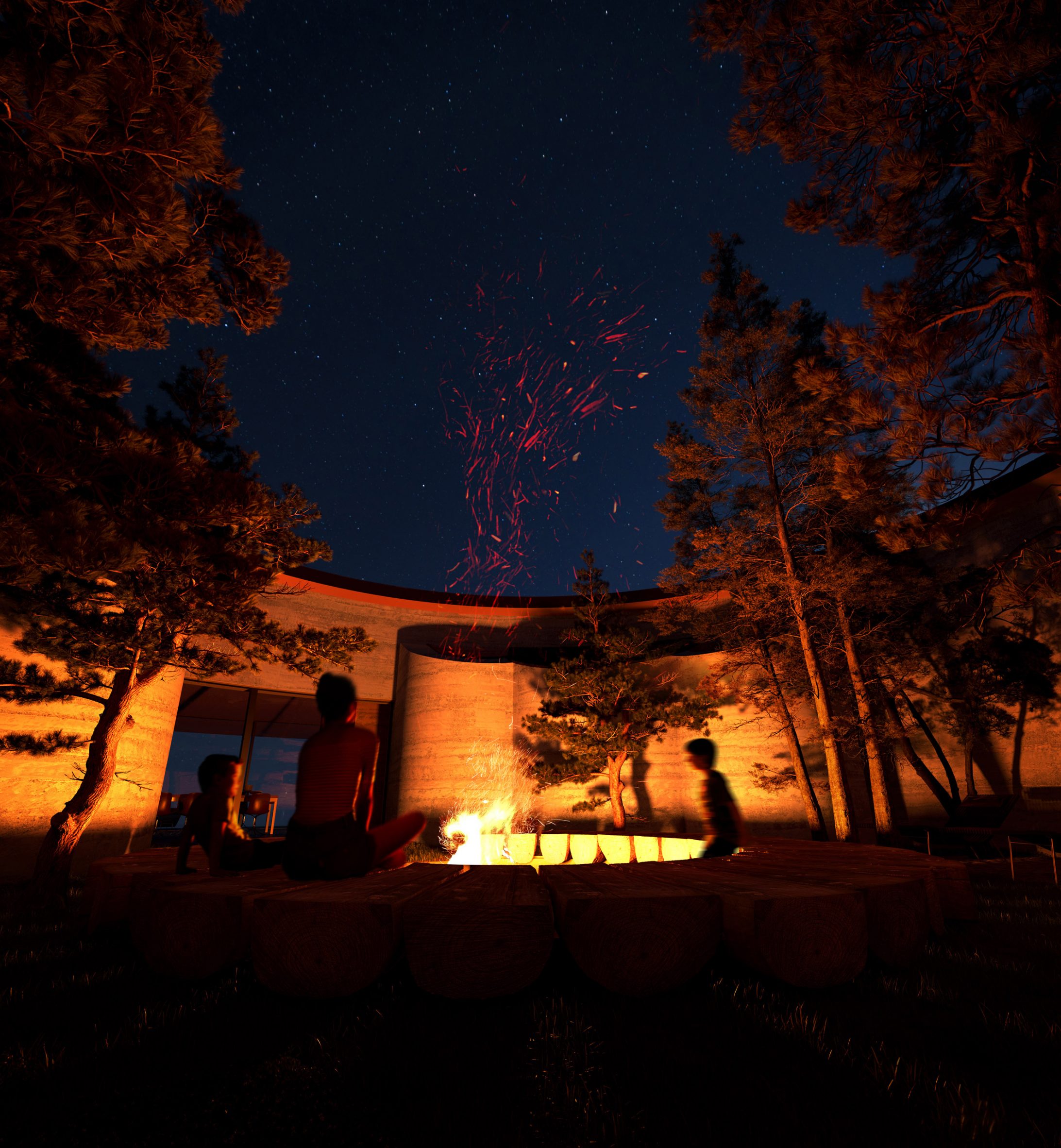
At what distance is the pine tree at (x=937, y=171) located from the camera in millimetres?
5336

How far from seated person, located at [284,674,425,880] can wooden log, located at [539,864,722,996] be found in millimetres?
1108

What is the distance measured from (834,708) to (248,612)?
42.9 feet

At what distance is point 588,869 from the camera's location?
11.4 ft

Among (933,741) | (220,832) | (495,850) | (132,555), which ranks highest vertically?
(132,555)

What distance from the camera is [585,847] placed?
9375 mm

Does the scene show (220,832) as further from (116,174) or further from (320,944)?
(116,174)

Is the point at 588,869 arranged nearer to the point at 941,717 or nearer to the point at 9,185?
the point at 9,185

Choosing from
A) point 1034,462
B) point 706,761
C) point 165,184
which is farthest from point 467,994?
point 1034,462

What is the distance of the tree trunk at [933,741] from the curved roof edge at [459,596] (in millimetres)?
5986

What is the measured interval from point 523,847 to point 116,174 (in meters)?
9.80

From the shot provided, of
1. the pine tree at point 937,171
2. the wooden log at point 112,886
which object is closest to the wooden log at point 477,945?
the wooden log at point 112,886

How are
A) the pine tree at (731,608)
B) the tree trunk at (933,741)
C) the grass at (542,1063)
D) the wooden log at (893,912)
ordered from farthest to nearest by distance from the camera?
the tree trunk at (933,741)
the pine tree at (731,608)
the wooden log at (893,912)
the grass at (542,1063)

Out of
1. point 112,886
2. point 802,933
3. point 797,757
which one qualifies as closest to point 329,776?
point 112,886

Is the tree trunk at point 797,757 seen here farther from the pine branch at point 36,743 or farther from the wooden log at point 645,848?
the pine branch at point 36,743
